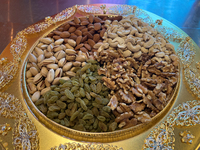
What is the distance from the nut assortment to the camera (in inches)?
23.6

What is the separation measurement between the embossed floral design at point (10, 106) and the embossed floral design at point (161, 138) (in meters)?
0.53

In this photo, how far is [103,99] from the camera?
639 mm

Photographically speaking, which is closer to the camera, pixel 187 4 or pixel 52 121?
pixel 52 121

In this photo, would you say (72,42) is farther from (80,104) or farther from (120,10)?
(120,10)

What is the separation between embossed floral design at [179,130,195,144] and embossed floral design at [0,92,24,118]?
2.16 feet

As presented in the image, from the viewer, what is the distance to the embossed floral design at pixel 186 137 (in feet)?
1.76

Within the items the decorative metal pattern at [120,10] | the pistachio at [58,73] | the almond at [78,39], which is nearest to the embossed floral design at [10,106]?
the pistachio at [58,73]

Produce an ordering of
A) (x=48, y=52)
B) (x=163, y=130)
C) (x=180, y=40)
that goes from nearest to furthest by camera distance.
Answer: (x=163, y=130) < (x=48, y=52) < (x=180, y=40)

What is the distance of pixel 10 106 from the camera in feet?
2.06

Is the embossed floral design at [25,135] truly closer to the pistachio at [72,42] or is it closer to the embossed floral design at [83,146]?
the embossed floral design at [83,146]

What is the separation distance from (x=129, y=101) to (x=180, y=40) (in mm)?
637

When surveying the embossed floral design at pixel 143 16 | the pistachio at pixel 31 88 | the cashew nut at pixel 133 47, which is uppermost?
the embossed floral design at pixel 143 16

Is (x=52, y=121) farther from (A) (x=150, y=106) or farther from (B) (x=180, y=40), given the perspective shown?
(B) (x=180, y=40)

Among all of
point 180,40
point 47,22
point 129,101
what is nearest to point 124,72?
point 129,101
